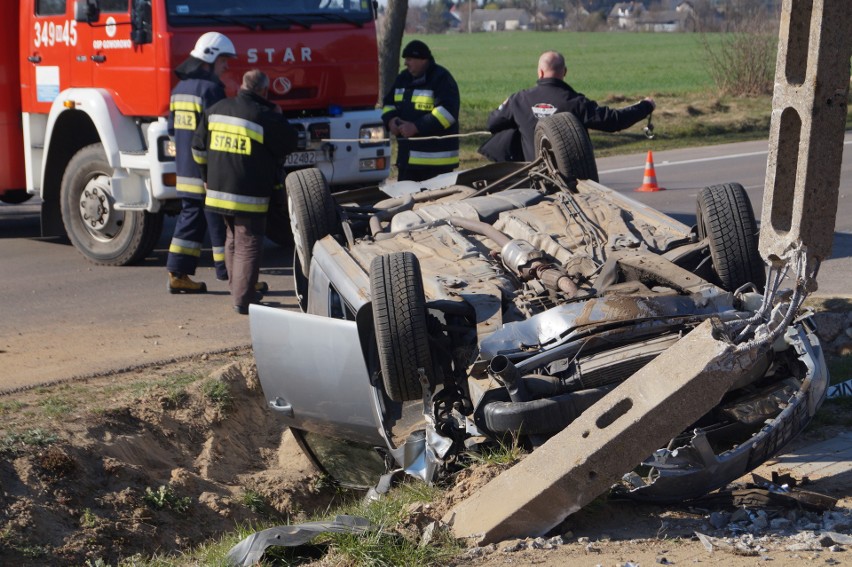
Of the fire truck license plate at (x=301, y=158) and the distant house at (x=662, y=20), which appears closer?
the fire truck license plate at (x=301, y=158)

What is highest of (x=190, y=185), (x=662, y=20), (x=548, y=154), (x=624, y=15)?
(x=624, y=15)

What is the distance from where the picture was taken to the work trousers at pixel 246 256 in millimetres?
8125

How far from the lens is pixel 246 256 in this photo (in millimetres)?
8133

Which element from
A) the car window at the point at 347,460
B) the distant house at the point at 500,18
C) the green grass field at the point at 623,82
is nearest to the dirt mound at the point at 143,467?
the car window at the point at 347,460

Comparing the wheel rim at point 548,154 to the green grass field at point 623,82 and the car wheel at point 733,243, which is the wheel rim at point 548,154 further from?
the green grass field at point 623,82

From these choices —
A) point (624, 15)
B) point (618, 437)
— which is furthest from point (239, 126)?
point (624, 15)

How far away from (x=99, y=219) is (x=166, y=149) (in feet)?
4.39

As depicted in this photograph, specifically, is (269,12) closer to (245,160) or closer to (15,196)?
(245,160)

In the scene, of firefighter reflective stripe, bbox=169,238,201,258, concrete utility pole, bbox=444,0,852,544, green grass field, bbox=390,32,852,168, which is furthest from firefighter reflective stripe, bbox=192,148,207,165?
green grass field, bbox=390,32,852,168

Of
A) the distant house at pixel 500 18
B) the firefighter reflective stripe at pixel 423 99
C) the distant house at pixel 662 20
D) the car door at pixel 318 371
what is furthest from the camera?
the distant house at pixel 500 18

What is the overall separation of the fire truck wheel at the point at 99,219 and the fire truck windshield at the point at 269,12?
157cm

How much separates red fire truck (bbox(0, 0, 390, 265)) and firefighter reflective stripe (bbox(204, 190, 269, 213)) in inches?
49.7

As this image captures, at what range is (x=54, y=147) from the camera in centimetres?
1039

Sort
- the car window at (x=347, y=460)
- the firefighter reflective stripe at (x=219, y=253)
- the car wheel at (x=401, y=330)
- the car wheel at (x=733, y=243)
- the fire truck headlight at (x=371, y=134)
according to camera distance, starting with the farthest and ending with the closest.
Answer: the fire truck headlight at (x=371, y=134), the firefighter reflective stripe at (x=219, y=253), the car window at (x=347, y=460), the car wheel at (x=733, y=243), the car wheel at (x=401, y=330)
